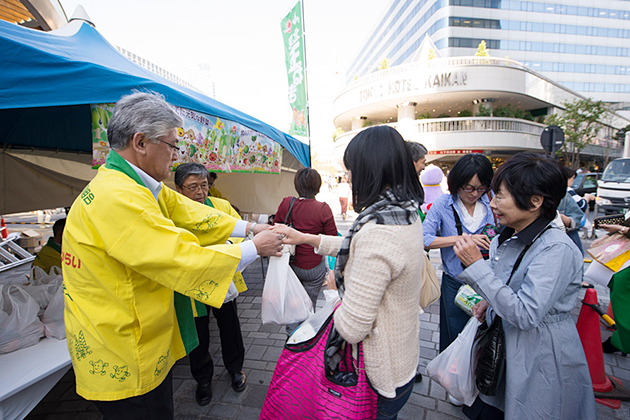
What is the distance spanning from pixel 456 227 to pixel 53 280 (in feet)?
11.5

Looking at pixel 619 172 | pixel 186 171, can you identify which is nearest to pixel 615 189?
pixel 619 172


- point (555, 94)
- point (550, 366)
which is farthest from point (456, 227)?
point (555, 94)

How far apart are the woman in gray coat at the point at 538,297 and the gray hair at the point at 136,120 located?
1665mm

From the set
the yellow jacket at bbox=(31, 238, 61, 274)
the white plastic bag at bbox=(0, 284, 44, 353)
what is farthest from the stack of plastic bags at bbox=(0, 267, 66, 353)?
the yellow jacket at bbox=(31, 238, 61, 274)

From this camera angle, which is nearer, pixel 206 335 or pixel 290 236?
pixel 290 236

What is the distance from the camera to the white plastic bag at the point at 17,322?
190 centimetres

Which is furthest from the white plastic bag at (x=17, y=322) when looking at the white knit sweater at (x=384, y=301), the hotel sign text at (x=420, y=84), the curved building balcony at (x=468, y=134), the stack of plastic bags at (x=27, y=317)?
the hotel sign text at (x=420, y=84)

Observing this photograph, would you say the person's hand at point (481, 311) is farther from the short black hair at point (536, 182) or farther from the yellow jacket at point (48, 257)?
the yellow jacket at point (48, 257)

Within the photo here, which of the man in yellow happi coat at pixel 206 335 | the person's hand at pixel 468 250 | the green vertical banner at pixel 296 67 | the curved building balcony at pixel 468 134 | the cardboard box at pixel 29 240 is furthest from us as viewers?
the curved building balcony at pixel 468 134

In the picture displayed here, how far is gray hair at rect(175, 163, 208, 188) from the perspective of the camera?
8.80ft

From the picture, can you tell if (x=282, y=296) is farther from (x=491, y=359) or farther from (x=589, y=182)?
(x=589, y=182)

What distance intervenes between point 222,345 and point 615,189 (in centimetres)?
1420

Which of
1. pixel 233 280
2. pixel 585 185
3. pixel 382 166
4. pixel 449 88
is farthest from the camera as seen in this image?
pixel 449 88

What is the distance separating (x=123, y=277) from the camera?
1.30 meters
